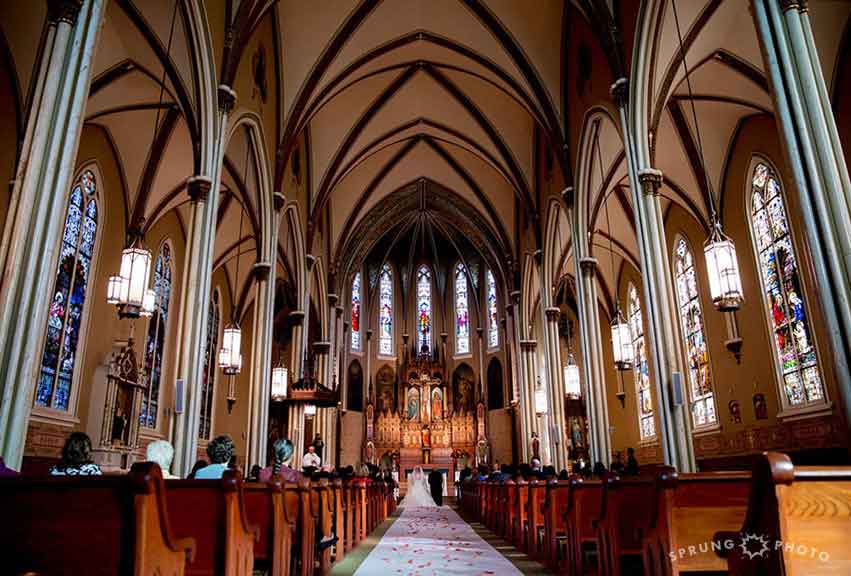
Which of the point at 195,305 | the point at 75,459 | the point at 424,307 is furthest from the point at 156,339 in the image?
the point at 424,307

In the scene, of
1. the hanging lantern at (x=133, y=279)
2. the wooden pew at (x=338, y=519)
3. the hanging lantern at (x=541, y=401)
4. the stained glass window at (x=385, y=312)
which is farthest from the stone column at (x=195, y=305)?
the stained glass window at (x=385, y=312)

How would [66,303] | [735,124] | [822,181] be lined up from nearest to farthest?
[822,181] → [66,303] → [735,124]

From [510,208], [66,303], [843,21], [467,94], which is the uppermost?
[467,94]

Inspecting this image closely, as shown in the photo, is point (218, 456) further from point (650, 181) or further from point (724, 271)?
point (650, 181)

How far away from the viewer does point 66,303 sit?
1270 centimetres

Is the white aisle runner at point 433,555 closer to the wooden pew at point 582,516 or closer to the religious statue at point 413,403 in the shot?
the wooden pew at point 582,516

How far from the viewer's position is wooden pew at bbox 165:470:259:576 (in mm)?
3143

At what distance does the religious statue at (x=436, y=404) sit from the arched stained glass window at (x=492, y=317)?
12.4ft

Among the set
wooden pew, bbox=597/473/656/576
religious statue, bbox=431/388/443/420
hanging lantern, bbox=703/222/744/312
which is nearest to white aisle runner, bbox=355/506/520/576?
wooden pew, bbox=597/473/656/576

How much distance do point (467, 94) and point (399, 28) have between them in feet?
11.9

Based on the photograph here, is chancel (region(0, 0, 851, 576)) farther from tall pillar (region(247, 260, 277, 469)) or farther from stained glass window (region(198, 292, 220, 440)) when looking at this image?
stained glass window (region(198, 292, 220, 440))

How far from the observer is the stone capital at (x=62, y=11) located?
5.60m

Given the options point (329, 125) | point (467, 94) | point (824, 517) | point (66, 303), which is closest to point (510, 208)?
point (467, 94)

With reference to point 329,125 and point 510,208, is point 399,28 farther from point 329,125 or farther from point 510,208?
point 510,208
